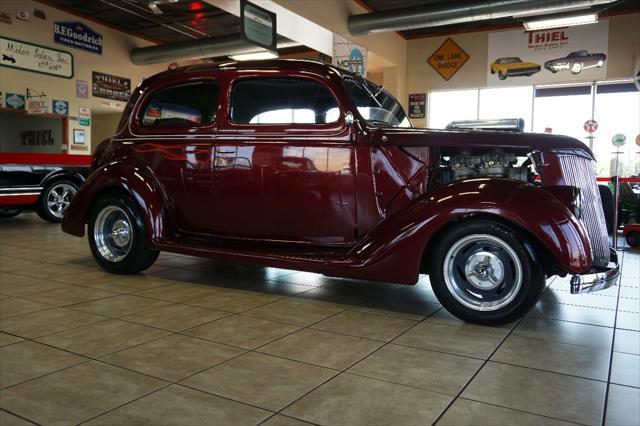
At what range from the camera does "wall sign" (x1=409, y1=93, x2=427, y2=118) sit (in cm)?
1498

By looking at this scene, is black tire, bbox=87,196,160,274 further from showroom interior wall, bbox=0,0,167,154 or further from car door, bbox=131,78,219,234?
showroom interior wall, bbox=0,0,167,154

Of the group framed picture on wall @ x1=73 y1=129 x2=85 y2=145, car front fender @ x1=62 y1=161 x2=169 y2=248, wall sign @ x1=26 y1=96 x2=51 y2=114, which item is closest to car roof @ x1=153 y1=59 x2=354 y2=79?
car front fender @ x1=62 y1=161 x2=169 y2=248

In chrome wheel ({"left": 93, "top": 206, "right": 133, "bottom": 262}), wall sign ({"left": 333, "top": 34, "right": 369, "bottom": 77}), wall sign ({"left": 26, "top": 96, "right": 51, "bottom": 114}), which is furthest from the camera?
wall sign ({"left": 26, "top": 96, "right": 51, "bottom": 114})

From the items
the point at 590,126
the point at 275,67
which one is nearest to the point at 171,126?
the point at 275,67

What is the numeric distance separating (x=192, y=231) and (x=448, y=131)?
224 centimetres

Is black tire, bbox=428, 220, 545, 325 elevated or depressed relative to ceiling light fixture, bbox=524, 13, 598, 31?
depressed

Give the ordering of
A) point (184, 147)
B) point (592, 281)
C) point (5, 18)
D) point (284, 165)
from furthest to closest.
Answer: point (5, 18), point (184, 147), point (284, 165), point (592, 281)

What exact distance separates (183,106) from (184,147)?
1.30 feet

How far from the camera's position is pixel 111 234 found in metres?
4.67

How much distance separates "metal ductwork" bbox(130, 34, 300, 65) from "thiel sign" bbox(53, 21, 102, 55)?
3.64 ft

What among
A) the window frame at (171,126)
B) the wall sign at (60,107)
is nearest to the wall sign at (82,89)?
the wall sign at (60,107)

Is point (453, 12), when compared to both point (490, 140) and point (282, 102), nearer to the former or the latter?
point (282, 102)

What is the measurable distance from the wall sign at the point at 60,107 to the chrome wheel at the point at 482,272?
1148 cm

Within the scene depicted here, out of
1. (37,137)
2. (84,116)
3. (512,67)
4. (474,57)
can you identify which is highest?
(474,57)
